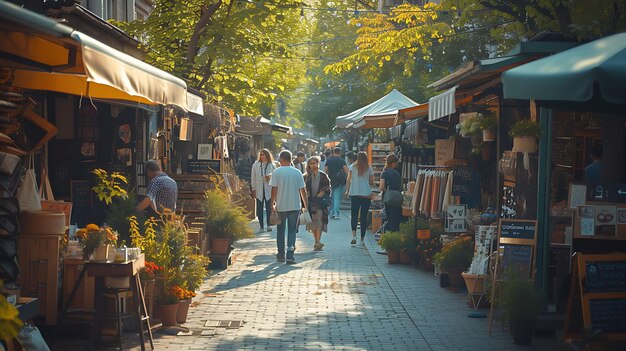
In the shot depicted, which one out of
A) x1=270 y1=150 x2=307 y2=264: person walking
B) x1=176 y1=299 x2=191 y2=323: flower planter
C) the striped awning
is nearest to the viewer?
x1=176 y1=299 x2=191 y2=323: flower planter

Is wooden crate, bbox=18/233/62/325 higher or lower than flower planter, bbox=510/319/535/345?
higher

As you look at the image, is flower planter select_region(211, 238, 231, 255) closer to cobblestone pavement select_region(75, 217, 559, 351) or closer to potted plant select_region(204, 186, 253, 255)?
potted plant select_region(204, 186, 253, 255)

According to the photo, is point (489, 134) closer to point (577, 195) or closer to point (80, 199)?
point (577, 195)

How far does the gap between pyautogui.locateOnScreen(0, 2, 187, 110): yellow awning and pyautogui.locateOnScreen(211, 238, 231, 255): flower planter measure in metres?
6.97

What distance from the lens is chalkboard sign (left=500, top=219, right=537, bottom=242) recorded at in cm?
1021

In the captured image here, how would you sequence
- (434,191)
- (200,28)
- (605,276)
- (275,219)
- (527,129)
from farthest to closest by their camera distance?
1. (200,28)
2. (275,219)
3. (434,191)
4. (527,129)
5. (605,276)

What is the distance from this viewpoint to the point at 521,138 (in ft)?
34.4

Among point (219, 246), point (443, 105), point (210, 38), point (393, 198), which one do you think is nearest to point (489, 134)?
point (443, 105)

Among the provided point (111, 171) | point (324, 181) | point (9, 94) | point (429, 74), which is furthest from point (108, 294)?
point (429, 74)

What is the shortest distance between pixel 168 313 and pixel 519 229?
13.6 feet

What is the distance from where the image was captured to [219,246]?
1567 cm

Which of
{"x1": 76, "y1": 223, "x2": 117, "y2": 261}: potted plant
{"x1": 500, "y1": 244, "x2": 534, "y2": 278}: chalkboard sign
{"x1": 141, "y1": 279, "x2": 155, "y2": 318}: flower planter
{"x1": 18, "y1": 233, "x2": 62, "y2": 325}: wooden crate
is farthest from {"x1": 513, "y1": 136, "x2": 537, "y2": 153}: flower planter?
{"x1": 18, "y1": 233, "x2": 62, "y2": 325}: wooden crate

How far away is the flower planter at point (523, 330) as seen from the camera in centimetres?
933

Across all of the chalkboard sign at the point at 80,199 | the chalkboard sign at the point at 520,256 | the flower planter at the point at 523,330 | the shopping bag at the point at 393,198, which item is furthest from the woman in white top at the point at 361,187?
the flower planter at the point at 523,330
